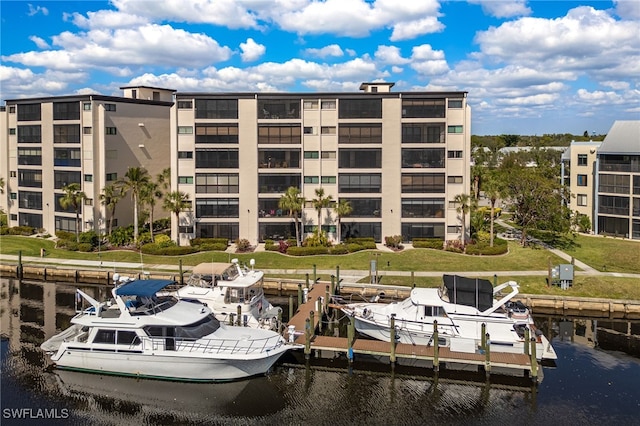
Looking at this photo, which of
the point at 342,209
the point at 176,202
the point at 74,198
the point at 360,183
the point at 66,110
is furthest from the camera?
the point at 66,110

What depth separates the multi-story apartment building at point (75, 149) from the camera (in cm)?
7588

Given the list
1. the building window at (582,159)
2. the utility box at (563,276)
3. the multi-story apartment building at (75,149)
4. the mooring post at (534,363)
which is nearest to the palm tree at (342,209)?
the utility box at (563,276)

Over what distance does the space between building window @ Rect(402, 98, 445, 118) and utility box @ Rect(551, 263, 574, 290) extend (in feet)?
87.4

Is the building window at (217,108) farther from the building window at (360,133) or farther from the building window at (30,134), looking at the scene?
the building window at (30,134)

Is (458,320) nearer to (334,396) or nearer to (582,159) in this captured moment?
(334,396)

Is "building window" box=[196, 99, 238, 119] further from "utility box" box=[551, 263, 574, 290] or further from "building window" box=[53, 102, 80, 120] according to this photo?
"utility box" box=[551, 263, 574, 290]

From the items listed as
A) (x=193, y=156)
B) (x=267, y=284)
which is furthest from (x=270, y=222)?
(x=267, y=284)

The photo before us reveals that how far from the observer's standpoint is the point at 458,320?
38.6 metres

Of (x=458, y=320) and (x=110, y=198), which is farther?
(x=110, y=198)

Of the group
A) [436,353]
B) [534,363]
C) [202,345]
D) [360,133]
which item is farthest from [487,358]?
[360,133]

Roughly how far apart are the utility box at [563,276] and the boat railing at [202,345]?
94.2ft

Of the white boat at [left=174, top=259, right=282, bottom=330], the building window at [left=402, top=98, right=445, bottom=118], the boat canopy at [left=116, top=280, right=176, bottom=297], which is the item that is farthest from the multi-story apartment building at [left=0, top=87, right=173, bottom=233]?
the boat canopy at [left=116, top=280, right=176, bottom=297]

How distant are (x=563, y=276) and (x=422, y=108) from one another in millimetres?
28595

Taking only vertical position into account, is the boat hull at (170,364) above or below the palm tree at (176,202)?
below
